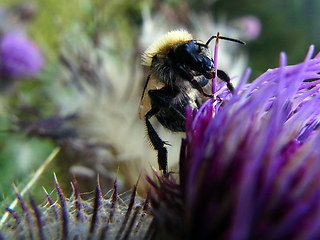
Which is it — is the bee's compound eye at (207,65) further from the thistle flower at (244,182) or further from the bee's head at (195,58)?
the thistle flower at (244,182)

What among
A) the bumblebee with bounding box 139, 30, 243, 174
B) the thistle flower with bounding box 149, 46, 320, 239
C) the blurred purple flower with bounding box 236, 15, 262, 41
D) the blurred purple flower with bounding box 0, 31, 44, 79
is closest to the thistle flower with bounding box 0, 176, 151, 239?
the thistle flower with bounding box 149, 46, 320, 239

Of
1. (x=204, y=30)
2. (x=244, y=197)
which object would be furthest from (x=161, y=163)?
(x=204, y=30)

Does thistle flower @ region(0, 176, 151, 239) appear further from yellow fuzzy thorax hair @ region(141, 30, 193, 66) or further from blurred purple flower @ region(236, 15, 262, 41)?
blurred purple flower @ region(236, 15, 262, 41)

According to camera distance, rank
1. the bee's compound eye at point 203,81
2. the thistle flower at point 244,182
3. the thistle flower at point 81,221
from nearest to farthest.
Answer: the thistle flower at point 244,182 < the thistle flower at point 81,221 < the bee's compound eye at point 203,81

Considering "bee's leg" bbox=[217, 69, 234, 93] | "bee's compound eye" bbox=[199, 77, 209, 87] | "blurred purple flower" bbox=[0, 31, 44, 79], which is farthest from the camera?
"blurred purple flower" bbox=[0, 31, 44, 79]

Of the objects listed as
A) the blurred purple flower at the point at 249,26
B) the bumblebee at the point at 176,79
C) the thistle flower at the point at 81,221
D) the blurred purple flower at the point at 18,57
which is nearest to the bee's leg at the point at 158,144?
the bumblebee at the point at 176,79
